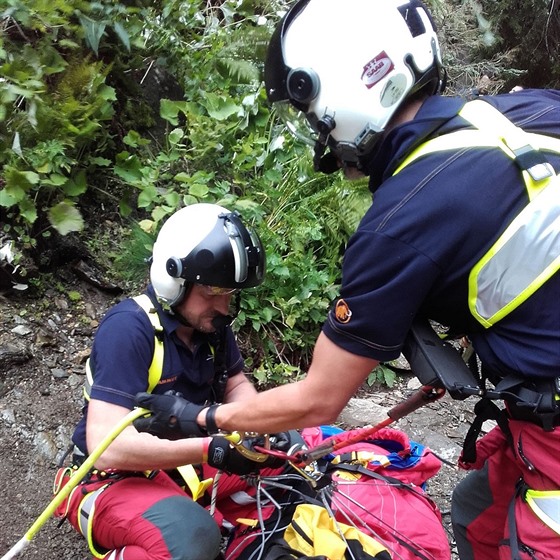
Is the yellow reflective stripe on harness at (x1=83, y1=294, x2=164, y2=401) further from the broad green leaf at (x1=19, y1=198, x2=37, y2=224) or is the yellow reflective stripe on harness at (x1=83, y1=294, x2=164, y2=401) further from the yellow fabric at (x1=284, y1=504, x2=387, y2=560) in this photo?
the broad green leaf at (x1=19, y1=198, x2=37, y2=224)

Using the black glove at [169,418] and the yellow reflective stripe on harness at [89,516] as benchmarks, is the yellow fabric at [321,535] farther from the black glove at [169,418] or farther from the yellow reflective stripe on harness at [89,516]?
the yellow reflective stripe on harness at [89,516]

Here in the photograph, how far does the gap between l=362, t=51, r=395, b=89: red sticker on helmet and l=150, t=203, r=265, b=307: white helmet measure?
3.80 feet

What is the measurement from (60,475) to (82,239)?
2.37 m

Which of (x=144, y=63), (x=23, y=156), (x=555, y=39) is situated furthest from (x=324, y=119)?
(x=555, y=39)

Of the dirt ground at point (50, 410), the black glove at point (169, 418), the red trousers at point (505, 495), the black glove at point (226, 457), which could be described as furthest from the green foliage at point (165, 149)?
the black glove at point (169, 418)

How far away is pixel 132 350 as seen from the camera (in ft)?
8.79

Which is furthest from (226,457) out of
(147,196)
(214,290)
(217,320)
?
(147,196)

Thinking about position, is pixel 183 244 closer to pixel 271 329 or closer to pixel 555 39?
pixel 271 329

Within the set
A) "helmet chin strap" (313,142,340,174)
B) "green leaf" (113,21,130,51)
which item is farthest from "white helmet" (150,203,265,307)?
"green leaf" (113,21,130,51)

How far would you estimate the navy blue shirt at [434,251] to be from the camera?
5.45ft

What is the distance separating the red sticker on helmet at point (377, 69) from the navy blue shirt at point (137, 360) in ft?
4.84

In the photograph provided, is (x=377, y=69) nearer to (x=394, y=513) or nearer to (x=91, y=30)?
(x=394, y=513)

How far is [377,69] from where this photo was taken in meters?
1.89

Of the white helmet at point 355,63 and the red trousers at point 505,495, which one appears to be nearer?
the white helmet at point 355,63
